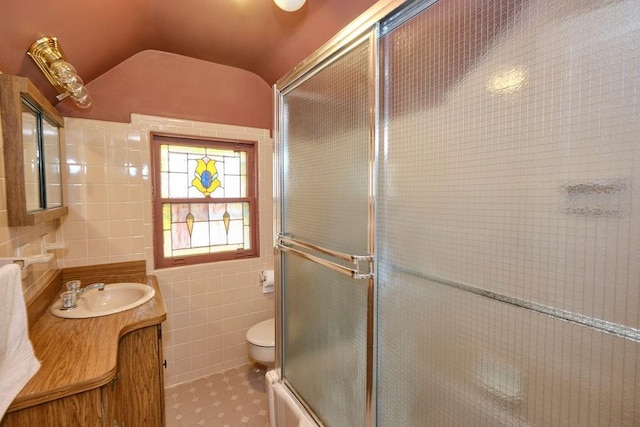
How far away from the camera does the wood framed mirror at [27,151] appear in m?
1.18

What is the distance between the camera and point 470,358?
77 cm

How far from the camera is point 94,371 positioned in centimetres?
105

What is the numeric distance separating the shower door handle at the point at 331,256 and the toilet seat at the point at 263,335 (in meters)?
0.94

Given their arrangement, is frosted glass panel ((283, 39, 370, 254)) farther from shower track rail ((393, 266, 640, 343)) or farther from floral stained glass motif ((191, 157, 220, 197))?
floral stained glass motif ((191, 157, 220, 197))

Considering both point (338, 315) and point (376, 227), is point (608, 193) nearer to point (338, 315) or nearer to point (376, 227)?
point (376, 227)

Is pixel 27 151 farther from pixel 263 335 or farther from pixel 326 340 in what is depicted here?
pixel 263 335

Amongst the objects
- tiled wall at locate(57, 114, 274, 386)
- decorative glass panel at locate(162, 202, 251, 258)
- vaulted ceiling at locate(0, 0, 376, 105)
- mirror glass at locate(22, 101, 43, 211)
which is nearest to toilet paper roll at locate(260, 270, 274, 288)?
tiled wall at locate(57, 114, 274, 386)

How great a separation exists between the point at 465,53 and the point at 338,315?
0.96 meters

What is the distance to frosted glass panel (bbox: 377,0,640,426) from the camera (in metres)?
0.54

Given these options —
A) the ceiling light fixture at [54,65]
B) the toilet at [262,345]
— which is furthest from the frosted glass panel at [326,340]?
the ceiling light fixture at [54,65]

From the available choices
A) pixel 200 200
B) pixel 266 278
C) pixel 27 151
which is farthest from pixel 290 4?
pixel 266 278

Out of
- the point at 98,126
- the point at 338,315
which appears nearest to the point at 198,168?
the point at 98,126

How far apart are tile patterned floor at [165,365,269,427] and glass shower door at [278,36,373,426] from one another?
68 centimetres

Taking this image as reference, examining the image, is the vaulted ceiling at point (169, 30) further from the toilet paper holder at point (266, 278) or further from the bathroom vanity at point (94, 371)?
the toilet paper holder at point (266, 278)
